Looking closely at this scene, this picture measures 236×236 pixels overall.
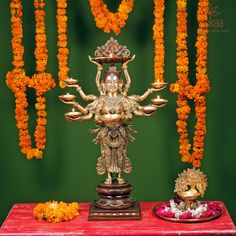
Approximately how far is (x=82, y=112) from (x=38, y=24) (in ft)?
2.17

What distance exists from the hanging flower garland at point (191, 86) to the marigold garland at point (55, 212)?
830 mm

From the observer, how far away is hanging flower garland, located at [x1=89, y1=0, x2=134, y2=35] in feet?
11.0

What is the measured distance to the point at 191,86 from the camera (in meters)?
3.46

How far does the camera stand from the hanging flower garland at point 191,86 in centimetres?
341

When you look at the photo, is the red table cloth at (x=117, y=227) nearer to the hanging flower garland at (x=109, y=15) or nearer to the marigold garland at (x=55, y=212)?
the marigold garland at (x=55, y=212)

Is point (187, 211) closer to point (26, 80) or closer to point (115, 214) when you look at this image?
point (115, 214)

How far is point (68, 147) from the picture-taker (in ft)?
12.0

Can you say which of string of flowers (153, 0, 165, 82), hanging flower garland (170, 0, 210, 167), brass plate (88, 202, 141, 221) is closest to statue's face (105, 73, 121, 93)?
string of flowers (153, 0, 165, 82)

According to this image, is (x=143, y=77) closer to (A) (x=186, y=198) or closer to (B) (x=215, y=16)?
(B) (x=215, y=16)

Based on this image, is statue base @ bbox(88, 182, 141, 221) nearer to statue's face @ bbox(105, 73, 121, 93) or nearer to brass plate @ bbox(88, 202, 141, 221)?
brass plate @ bbox(88, 202, 141, 221)

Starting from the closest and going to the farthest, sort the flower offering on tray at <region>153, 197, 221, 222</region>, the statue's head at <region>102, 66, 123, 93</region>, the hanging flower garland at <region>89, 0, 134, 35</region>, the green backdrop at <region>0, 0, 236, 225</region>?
1. the flower offering on tray at <region>153, 197, 221, 222</region>
2. the statue's head at <region>102, 66, 123, 93</region>
3. the hanging flower garland at <region>89, 0, 134, 35</region>
4. the green backdrop at <region>0, 0, 236, 225</region>

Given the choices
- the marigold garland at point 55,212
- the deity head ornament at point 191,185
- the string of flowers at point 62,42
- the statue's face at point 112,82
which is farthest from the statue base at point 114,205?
the string of flowers at point 62,42

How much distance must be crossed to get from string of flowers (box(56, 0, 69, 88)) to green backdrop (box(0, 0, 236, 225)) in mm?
152

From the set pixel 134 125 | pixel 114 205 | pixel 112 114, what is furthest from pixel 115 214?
pixel 134 125
